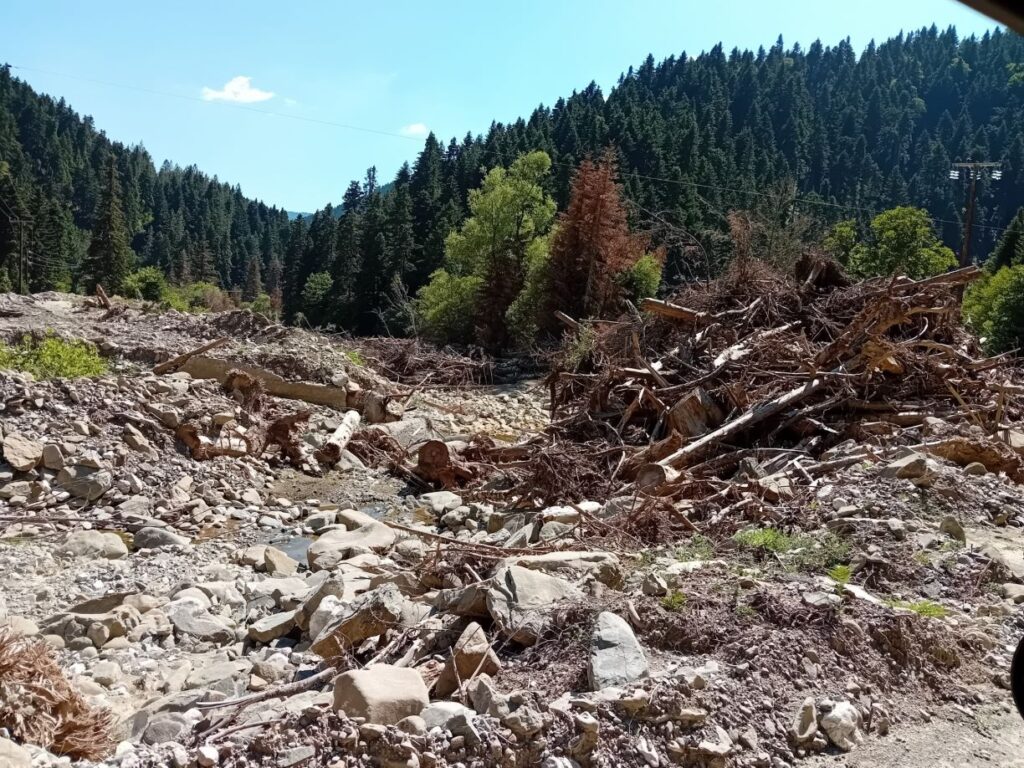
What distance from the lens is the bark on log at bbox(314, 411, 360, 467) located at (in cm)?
1162

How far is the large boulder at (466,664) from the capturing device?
3.57 metres

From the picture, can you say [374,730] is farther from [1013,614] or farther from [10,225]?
[10,225]

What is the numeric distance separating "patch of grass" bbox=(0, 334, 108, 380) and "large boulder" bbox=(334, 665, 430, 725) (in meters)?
8.91

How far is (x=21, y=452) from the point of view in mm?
8586

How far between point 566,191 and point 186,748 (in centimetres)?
4601

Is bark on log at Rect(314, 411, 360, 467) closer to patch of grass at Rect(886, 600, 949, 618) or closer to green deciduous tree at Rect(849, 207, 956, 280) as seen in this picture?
patch of grass at Rect(886, 600, 949, 618)

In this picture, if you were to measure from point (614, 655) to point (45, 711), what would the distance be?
2.43 metres

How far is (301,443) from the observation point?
11.8 metres

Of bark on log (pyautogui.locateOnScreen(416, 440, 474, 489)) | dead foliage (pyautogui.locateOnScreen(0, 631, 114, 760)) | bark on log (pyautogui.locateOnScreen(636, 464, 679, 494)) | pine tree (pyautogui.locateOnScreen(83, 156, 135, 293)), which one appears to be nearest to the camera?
dead foliage (pyautogui.locateOnScreen(0, 631, 114, 760))

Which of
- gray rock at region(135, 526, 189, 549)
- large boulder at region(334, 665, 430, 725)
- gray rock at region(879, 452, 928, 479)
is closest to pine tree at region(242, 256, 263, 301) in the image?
gray rock at region(135, 526, 189, 549)

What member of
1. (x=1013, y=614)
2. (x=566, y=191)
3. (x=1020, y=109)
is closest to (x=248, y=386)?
(x=1013, y=614)

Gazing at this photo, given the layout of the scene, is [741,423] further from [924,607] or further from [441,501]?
[924,607]

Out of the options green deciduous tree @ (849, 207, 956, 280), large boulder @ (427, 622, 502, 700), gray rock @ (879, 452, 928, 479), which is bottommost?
large boulder @ (427, 622, 502, 700)

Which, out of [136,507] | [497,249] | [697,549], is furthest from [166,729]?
[497,249]
